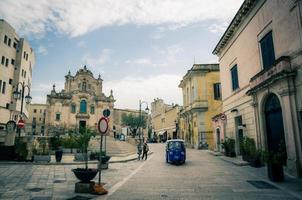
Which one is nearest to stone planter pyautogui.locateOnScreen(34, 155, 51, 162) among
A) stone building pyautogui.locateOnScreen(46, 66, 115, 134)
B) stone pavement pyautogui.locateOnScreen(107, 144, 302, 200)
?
stone pavement pyautogui.locateOnScreen(107, 144, 302, 200)

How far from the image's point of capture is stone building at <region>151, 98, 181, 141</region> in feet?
173

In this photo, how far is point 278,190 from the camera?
7.87 m

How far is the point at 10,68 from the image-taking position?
113ft

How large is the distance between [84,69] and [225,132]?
3783 cm

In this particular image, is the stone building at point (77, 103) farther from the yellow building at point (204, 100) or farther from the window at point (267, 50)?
the window at point (267, 50)

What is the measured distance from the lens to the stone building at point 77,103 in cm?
4475

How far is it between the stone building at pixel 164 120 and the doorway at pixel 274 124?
35.5 meters

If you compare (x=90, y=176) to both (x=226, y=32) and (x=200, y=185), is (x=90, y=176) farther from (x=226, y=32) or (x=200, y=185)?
(x=226, y=32)

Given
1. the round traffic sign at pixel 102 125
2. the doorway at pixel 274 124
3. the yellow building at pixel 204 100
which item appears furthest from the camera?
the yellow building at pixel 204 100

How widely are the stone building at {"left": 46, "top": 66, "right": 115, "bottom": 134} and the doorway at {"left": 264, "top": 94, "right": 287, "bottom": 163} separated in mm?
36282

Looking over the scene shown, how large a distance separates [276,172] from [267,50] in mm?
7225

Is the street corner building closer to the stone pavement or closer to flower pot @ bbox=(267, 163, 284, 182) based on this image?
flower pot @ bbox=(267, 163, 284, 182)

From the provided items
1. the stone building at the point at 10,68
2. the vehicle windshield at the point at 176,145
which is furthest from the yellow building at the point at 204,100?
the stone building at the point at 10,68

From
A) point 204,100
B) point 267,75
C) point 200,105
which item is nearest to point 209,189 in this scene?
point 267,75
